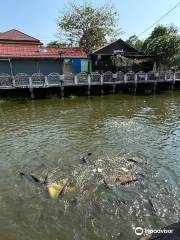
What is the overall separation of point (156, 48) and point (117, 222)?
91.6 feet

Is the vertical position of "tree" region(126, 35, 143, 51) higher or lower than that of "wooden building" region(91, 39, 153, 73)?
higher

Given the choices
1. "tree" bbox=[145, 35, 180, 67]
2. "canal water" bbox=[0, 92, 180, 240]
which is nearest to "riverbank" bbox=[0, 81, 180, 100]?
"tree" bbox=[145, 35, 180, 67]

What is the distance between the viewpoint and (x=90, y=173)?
9.57m

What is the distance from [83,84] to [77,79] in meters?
0.74

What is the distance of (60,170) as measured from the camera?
393 inches

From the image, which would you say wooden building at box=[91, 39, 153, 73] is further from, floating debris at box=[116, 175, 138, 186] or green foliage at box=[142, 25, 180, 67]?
floating debris at box=[116, 175, 138, 186]

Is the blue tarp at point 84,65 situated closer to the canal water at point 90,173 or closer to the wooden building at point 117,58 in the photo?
the wooden building at point 117,58

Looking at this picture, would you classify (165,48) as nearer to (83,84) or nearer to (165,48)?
(165,48)

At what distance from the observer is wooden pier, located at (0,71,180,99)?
2436 centimetres

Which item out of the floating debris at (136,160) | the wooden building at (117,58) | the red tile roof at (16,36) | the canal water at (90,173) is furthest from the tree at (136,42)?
the floating debris at (136,160)

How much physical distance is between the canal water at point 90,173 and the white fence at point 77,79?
19.1 ft

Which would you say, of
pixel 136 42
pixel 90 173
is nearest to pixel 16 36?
pixel 90 173

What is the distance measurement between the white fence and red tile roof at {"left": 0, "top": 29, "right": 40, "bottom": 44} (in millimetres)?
10590

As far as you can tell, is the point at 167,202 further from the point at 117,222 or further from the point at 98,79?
the point at 98,79
